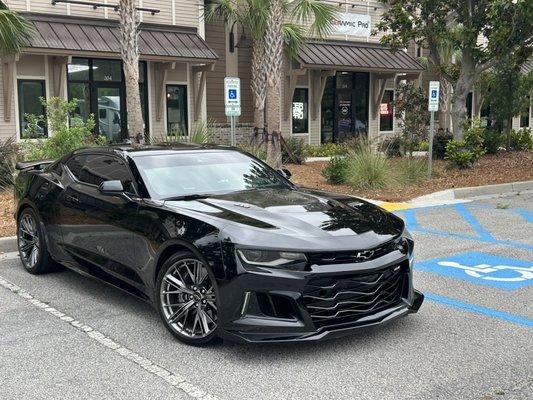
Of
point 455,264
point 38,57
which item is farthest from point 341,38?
point 455,264

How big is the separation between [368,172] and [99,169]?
868 cm

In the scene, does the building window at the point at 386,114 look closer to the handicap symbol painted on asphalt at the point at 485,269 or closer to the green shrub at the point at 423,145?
the green shrub at the point at 423,145

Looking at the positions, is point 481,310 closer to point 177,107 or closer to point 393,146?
point 393,146

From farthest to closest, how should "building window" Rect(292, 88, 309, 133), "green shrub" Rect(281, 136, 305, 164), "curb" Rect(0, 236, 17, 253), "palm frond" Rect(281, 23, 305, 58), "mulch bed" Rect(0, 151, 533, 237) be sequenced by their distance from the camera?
"building window" Rect(292, 88, 309, 133) → "palm frond" Rect(281, 23, 305, 58) → "green shrub" Rect(281, 136, 305, 164) → "mulch bed" Rect(0, 151, 533, 237) → "curb" Rect(0, 236, 17, 253)

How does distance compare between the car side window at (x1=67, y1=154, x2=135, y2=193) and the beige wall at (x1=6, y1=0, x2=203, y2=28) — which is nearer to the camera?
the car side window at (x1=67, y1=154, x2=135, y2=193)

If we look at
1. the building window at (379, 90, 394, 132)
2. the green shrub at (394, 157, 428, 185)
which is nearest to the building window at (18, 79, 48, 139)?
the green shrub at (394, 157, 428, 185)

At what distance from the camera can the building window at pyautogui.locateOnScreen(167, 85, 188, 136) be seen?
19531 millimetres

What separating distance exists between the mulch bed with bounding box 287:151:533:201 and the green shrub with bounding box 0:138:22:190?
6.14 metres

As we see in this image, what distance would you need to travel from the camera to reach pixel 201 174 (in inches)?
227

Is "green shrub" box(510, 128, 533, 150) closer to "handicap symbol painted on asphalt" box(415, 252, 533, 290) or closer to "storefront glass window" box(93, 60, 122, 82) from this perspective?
"storefront glass window" box(93, 60, 122, 82)

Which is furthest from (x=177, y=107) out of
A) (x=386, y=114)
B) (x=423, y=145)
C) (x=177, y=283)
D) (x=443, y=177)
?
(x=177, y=283)

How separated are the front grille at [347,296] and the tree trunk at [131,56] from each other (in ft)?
29.3

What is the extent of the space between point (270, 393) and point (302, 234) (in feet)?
3.80

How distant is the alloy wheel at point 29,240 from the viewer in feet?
22.3
